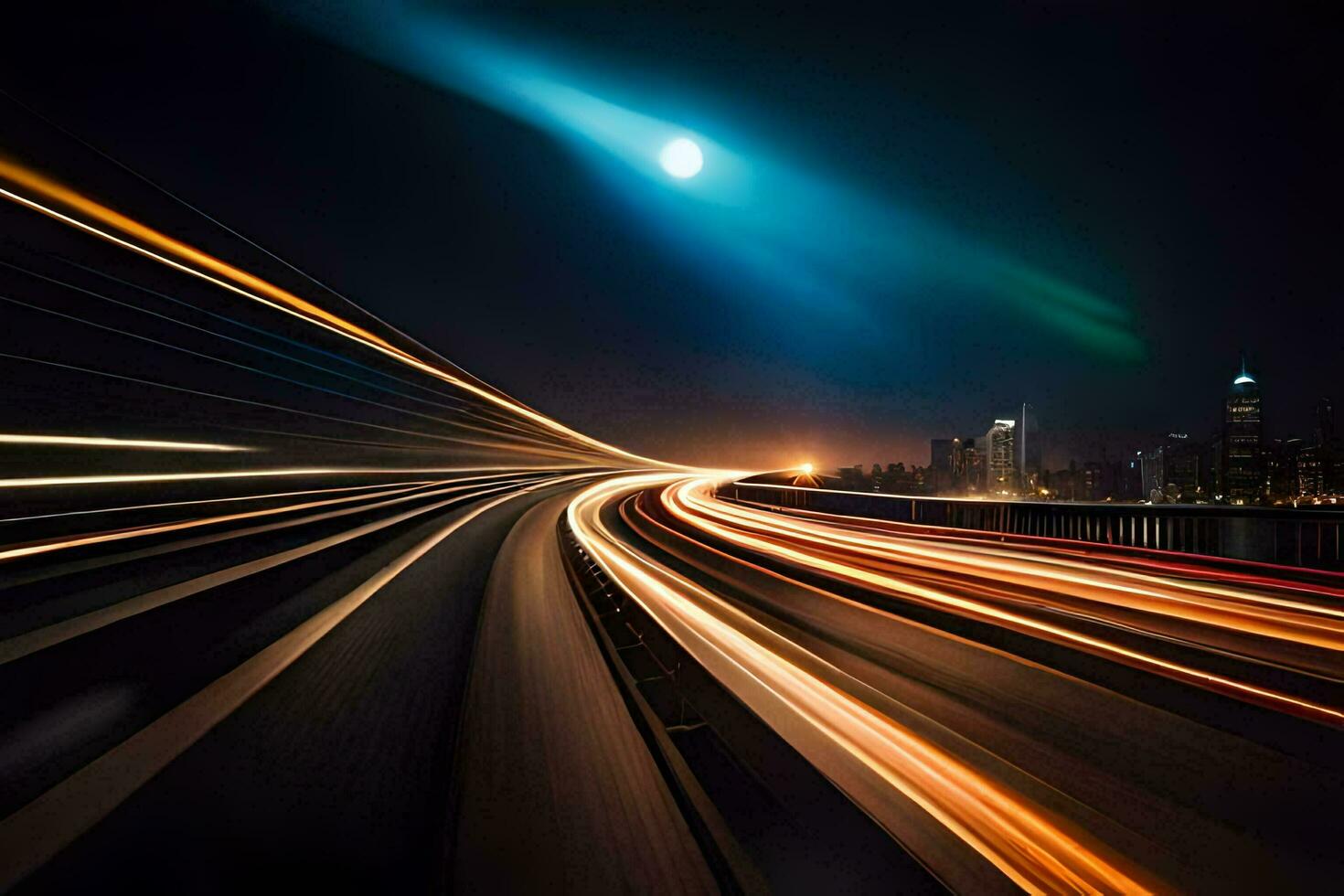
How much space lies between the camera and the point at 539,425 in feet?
75.9

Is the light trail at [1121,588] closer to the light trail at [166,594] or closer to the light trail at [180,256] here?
the light trail at [166,594]

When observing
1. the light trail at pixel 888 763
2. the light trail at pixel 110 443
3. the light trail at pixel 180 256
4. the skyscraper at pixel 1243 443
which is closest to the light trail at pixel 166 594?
the light trail at pixel 110 443

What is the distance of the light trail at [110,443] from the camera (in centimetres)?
341

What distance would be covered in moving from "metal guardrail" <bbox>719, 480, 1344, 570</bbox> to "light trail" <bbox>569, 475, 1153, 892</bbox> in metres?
7.54

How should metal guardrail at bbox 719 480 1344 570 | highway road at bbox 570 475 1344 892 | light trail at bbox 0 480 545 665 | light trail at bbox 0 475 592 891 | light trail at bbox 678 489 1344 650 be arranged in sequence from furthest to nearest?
metal guardrail at bbox 719 480 1344 570 < light trail at bbox 678 489 1344 650 < light trail at bbox 0 480 545 665 < highway road at bbox 570 475 1344 892 < light trail at bbox 0 475 592 891

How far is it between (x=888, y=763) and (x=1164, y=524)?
9646mm

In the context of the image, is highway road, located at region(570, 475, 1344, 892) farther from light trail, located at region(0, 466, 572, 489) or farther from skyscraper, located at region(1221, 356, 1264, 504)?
skyscraper, located at region(1221, 356, 1264, 504)

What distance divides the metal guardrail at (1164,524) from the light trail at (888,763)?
7.54 m

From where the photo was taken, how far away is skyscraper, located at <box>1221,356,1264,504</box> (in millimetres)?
40469

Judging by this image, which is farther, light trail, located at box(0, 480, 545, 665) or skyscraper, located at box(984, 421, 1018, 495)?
skyscraper, located at box(984, 421, 1018, 495)

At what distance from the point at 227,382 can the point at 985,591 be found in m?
8.66

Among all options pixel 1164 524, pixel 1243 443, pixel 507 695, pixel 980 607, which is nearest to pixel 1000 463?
pixel 1243 443

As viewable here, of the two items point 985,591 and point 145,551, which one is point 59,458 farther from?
point 985,591

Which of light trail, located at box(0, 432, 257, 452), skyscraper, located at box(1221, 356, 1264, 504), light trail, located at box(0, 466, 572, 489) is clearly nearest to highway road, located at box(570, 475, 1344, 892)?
light trail, located at box(0, 466, 572, 489)
